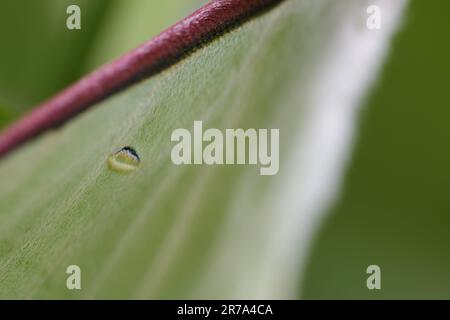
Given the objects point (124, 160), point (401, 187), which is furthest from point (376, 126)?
point (124, 160)

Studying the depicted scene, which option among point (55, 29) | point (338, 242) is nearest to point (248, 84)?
point (338, 242)

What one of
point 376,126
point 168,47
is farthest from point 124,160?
point 376,126

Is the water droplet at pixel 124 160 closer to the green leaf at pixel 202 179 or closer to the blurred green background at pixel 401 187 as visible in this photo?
the green leaf at pixel 202 179

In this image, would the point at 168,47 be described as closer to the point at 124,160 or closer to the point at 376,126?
the point at 124,160

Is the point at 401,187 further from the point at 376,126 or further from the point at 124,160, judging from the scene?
the point at 124,160

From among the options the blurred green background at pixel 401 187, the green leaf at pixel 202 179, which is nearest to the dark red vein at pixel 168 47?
the green leaf at pixel 202 179

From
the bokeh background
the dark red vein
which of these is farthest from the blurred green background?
the dark red vein

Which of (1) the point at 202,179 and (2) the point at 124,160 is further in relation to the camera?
(1) the point at 202,179
